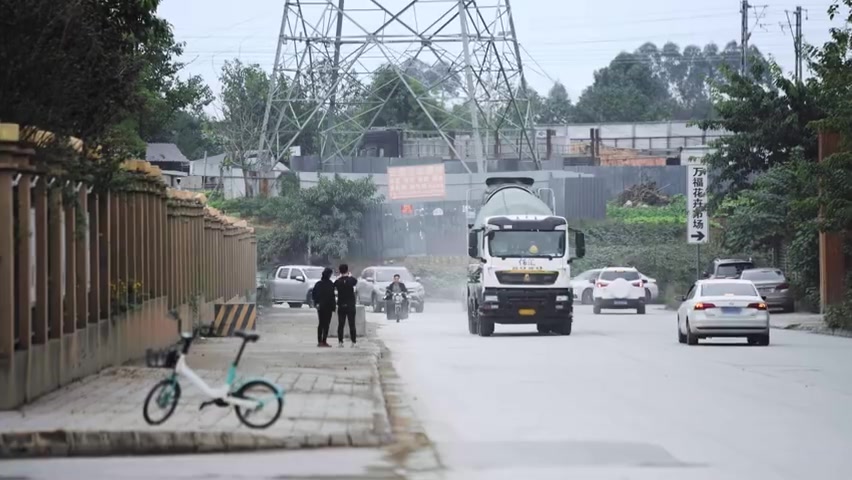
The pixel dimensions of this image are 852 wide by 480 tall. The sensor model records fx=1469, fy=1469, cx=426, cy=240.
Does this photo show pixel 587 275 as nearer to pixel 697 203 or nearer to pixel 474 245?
pixel 697 203

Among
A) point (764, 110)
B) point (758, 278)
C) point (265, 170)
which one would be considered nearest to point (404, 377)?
point (758, 278)

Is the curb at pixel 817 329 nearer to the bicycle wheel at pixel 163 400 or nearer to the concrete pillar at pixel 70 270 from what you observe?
the concrete pillar at pixel 70 270

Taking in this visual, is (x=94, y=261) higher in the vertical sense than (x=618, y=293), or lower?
higher

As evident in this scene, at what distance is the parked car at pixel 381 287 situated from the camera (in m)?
56.5

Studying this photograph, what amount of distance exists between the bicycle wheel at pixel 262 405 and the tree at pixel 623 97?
423 ft

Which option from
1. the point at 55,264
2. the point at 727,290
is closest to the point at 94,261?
the point at 55,264

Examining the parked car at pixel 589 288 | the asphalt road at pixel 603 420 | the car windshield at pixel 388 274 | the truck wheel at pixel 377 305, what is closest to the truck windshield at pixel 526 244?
the asphalt road at pixel 603 420

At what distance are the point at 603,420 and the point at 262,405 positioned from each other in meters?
4.35

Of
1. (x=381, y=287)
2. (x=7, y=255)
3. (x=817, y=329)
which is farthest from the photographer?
(x=381, y=287)

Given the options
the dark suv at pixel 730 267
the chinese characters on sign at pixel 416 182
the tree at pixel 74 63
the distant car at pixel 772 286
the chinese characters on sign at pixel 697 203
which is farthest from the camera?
the chinese characters on sign at pixel 416 182

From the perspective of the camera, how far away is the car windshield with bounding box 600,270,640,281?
55.5 meters

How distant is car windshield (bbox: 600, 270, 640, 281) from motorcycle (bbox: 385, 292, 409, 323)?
8.81 metres

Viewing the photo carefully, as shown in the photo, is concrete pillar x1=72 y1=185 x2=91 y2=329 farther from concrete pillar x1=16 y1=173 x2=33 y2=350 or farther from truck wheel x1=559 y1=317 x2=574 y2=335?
truck wheel x1=559 y1=317 x2=574 y2=335

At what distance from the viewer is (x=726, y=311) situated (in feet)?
105
